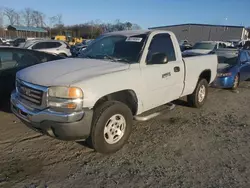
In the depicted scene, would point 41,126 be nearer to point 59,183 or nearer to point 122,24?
point 59,183

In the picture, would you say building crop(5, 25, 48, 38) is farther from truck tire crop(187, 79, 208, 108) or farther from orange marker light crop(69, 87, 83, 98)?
orange marker light crop(69, 87, 83, 98)

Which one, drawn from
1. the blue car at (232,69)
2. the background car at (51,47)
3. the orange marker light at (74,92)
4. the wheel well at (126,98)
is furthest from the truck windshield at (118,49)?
the background car at (51,47)

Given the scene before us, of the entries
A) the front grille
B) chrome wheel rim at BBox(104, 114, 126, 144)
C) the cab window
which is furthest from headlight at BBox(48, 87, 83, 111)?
the cab window

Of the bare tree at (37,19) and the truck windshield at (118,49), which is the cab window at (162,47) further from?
the bare tree at (37,19)

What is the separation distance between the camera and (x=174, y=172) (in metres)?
3.46

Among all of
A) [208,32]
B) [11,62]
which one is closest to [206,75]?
[11,62]

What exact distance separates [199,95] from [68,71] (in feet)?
12.3

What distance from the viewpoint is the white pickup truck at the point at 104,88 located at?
3.40 metres

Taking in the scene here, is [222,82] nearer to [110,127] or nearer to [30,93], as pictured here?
[110,127]

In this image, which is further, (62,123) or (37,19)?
(37,19)

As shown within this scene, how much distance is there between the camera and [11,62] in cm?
572

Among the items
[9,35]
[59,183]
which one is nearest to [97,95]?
[59,183]

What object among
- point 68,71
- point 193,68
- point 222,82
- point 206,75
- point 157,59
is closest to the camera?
point 68,71

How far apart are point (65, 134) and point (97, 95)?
67cm
